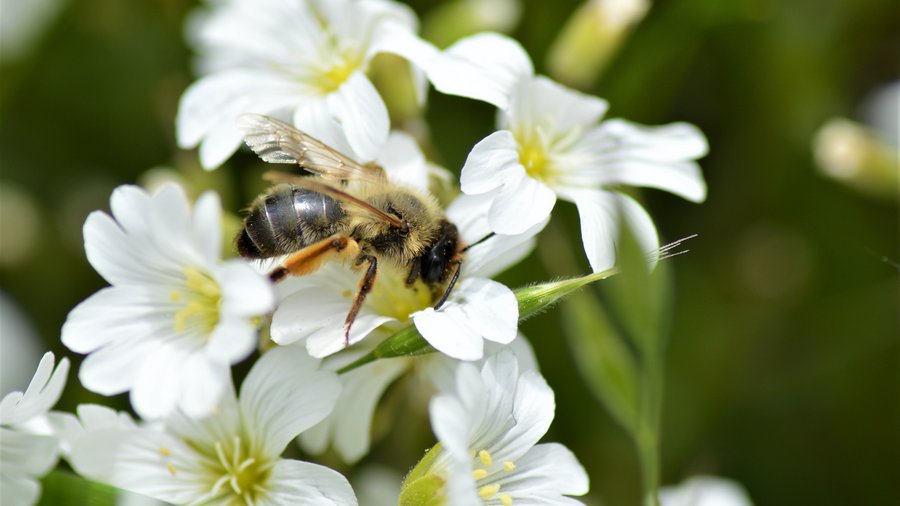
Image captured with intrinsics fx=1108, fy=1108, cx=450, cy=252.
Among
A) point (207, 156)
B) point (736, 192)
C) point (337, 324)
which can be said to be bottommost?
point (736, 192)

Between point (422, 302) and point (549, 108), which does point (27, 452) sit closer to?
point (422, 302)

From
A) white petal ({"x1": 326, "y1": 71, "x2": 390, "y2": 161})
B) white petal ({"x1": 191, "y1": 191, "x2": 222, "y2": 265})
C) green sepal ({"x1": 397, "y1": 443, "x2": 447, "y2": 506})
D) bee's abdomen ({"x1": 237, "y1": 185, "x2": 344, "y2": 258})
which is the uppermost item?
white petal ({"x1": 191, "y1": 191, "x2": 222, "y2": 265})

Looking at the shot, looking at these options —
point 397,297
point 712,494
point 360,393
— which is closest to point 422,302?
point 397,297

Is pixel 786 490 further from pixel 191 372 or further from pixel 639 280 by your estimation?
pixel 191 372

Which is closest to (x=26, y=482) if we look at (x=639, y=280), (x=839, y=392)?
(x=639, y=280)

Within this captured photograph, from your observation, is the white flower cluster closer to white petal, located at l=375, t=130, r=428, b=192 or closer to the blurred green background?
white petal, located at l=375, t=130, r=428, b=192

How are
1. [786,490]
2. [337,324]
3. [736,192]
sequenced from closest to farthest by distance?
[337,324], [786,490], [736,192]

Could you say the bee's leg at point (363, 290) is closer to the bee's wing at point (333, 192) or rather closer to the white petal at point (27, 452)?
the bee's wing at point (333, 192)

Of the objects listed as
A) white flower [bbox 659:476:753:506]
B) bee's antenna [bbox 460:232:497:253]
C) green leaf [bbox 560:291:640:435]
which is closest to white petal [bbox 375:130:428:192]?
bee's antenna [bbox 460:232:497:253]
